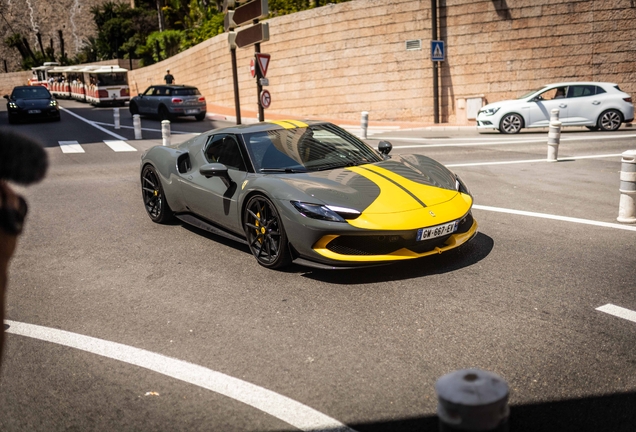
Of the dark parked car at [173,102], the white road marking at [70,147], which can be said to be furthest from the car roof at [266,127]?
the dark parked car at [173,102]

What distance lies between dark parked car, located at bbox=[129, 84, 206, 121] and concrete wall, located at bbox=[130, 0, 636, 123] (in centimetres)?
411

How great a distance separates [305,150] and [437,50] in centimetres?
1848

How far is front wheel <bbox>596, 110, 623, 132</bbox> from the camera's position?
18969 mm

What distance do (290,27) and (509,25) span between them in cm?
1011

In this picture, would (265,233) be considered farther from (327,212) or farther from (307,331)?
(307,331)

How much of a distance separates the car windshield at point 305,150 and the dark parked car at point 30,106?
22.6m

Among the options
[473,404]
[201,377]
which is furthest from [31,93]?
[473,404]

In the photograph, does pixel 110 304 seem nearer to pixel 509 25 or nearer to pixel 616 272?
pixel 616 272

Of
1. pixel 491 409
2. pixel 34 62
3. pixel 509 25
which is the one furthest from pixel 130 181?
pixel 34 62

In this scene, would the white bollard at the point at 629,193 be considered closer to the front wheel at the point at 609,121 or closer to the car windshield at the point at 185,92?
the front wheel at the point at 609,121

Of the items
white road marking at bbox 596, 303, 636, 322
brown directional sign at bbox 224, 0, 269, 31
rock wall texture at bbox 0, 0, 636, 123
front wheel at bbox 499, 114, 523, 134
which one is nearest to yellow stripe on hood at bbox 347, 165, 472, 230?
white road marking at bbox 596, 303, 636, 322

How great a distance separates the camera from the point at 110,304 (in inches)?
206

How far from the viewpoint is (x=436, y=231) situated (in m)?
5.54

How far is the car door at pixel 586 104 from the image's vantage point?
62.3 feet
